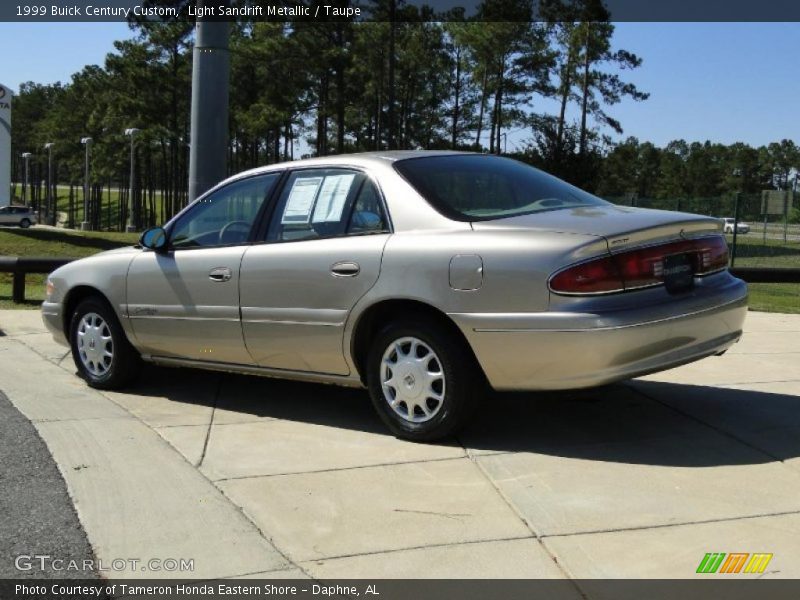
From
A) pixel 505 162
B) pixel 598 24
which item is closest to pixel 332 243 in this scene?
pixel 505 162

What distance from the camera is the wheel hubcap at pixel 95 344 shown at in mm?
6668

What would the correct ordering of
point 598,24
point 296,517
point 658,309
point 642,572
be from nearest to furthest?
point 642,572
point 296,517
point 658,309
point 598,24

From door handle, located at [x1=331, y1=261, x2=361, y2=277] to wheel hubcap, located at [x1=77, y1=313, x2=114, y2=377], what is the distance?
2214 millimetres

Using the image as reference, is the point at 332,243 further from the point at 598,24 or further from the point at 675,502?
the point at 598,24

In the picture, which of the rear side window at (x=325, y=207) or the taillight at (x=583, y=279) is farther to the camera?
the rear side window at (x=325, y=207)

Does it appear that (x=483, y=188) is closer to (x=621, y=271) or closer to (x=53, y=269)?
(x=621, y=271)

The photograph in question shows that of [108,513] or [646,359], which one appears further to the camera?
[646,359]

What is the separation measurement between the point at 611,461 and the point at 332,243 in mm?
1947

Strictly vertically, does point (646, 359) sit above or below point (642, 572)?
above

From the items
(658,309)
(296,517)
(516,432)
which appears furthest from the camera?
(516,432)

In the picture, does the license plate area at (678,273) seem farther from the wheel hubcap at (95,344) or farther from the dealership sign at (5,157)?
the dealership sign at (5,157)

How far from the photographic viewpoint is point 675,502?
13.4ft

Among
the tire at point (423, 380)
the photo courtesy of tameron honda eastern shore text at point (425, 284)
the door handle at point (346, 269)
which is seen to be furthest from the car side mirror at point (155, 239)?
the tire at point (423, 380)

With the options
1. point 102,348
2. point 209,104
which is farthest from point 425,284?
→ point 209,104
